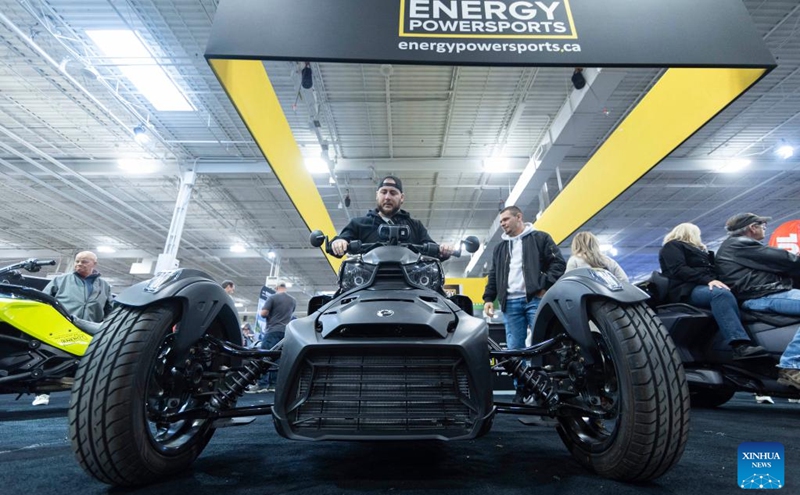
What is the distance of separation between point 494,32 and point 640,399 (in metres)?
2.34

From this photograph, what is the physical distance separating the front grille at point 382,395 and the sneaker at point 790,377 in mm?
2663

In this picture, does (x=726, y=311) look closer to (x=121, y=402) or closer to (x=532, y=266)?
(x=532, y=266)

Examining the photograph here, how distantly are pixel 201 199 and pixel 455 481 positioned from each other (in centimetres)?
1260

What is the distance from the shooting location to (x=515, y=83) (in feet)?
21.7

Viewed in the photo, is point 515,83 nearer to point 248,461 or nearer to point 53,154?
point 248,461

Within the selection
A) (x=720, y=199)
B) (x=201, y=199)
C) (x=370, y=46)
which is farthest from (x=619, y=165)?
(x=201, y=199)

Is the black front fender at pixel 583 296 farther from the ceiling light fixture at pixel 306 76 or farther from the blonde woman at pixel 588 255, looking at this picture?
the ceiling light fixture at pixel 306 76

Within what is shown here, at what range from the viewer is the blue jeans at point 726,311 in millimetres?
2648

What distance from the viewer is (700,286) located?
2.94 meters

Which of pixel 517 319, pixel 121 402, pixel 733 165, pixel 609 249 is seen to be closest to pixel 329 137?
pixel 517 319

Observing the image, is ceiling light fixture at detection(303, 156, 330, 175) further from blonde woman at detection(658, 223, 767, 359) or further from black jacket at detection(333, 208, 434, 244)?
blonde woman at detection(658, 223, 767, 359)

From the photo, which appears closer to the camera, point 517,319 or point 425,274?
point 425,274

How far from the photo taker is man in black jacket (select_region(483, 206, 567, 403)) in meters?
3.05

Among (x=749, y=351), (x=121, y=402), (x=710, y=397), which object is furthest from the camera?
(x=710, y=397)
